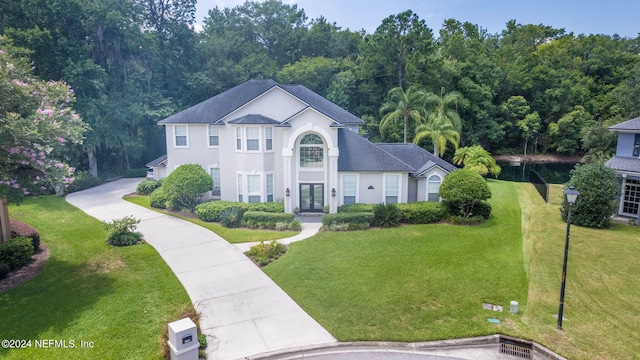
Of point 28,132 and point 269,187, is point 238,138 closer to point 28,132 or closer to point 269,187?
point 269,187

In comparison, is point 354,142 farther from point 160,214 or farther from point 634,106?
point 634,106

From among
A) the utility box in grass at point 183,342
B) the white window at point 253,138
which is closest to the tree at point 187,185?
the white window at point 253,138

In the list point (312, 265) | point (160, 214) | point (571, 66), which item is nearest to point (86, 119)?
point (160, 214)

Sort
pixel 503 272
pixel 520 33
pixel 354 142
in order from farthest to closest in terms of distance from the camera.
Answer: pixel 520 33, pixel 354 142, pixel 503 272


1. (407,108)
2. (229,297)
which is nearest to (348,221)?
(229,297)

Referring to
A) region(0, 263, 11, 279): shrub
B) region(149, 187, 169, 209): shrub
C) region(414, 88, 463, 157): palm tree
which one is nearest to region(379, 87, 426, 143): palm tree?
region(414, 88, 463, 157): palm tree

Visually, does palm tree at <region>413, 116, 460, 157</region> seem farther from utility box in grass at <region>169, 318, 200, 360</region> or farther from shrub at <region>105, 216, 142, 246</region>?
utility box in grass at <region>169, 318, 200, 360</region>

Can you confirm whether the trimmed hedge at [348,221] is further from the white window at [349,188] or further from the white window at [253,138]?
the white window at [253,138]
